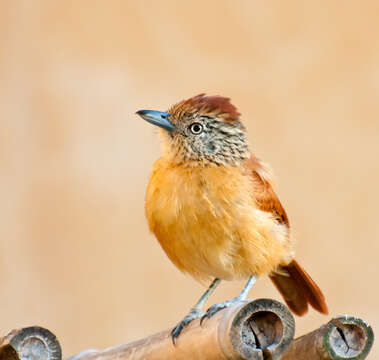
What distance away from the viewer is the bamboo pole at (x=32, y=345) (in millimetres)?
2730

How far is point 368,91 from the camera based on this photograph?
5.65 meters

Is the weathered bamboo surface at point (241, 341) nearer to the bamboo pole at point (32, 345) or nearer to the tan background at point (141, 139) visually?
the bamboo pole at point (32, 345)

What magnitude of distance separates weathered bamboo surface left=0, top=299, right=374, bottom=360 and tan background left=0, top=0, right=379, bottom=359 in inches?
100

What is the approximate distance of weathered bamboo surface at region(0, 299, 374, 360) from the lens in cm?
263

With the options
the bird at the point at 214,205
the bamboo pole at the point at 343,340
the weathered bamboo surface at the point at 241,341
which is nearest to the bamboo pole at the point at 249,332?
the weathered bamboo surface at the point at 241,341

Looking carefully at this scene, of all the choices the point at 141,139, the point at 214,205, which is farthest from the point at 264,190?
the point at 141,139

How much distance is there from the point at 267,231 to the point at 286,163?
6.94 ft

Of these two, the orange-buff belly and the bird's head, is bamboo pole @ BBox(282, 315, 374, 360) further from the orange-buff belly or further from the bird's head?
the bird's head

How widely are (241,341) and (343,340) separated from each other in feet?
1.54

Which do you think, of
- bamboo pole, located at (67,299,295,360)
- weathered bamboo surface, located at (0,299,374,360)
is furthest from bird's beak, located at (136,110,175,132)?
bamboo pole, located at (67,299,295,360)

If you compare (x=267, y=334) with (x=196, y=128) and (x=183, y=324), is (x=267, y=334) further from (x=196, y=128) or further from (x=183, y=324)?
(x=196, y=128)

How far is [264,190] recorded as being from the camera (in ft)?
12.1

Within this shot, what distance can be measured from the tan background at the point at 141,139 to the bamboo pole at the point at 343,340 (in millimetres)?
2612

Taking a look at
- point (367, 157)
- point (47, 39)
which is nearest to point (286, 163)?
point (367, 157)
